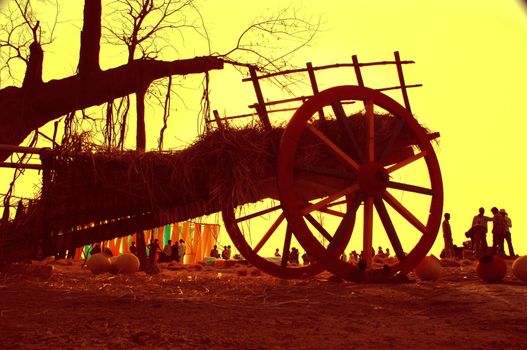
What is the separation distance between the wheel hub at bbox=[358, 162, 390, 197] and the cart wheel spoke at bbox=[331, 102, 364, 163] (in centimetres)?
12

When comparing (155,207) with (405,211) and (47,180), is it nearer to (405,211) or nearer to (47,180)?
(47,180)

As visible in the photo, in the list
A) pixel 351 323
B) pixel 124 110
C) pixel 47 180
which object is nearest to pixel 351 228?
pixel 351 323

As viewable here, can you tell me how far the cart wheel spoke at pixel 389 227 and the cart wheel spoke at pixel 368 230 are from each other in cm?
15

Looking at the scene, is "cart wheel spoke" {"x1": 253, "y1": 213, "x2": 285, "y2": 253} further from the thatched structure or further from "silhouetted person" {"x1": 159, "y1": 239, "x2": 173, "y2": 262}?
"silhouetted person" {"x1": 159, "y1": 239, "x2": 173, "y2": 262}

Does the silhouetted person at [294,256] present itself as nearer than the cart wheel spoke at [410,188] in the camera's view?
No

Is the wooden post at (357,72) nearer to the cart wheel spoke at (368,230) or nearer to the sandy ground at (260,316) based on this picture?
the cart wheel spoke at (368,230)

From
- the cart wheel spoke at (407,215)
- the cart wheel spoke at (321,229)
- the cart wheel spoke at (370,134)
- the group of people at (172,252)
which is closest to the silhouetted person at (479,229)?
the cart wheel spoke at (321,229)

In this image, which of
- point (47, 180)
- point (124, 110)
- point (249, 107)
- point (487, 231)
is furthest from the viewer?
point (487, 231)

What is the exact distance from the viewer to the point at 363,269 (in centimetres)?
596

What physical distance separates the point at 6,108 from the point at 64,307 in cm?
378

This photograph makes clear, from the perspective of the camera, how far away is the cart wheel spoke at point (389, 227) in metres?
6.23

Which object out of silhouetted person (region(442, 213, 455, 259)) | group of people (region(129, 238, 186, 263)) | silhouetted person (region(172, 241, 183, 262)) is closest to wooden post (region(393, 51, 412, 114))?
silhouetted person (region(442, 213, 455, 259))

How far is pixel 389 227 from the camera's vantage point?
626cm

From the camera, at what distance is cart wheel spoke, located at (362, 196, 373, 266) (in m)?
6.04
